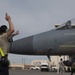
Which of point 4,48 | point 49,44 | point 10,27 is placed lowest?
Result: point 4,48

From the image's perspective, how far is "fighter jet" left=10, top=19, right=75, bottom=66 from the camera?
11.9 meters

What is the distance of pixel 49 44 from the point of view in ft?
39.6

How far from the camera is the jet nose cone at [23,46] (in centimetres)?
1218

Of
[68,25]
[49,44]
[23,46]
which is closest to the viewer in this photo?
[49,44]


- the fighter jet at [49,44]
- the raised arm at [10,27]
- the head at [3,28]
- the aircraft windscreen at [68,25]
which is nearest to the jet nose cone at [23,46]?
the fighter jet at [49,44]

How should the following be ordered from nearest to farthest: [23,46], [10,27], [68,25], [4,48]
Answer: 1. [10,27]
2. [4,48]
3. [23,46]
4. [68,25]

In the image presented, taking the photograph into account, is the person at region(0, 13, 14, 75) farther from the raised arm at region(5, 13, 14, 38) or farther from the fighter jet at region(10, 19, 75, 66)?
the fighter jet at region(10, 19, 75, 66)

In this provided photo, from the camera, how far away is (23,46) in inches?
483

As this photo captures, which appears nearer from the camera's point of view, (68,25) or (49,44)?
(49,44)

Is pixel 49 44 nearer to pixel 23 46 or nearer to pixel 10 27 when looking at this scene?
pixel 23 46

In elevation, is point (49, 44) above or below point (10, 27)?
above

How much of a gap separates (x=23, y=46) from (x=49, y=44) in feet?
3.47

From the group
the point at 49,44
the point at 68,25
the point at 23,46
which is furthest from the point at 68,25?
the point at 23,46

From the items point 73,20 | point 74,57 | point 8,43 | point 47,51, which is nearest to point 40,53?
point 47,51
